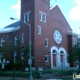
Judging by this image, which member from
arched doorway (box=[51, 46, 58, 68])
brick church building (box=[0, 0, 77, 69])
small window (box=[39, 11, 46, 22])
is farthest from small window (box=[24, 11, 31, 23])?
arched doorway (box=[51, 46, 58, 68])

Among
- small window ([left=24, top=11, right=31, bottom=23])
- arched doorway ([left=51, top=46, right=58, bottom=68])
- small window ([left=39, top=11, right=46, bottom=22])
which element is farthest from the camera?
arched doorway ([left=51, top=46, right=58, bottom=68])

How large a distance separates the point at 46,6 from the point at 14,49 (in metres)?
15.9

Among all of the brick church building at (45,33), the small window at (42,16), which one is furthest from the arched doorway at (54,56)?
the small window at (42,16)

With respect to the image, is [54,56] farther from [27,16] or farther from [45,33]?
[27,16]

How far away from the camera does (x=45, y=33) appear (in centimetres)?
4094

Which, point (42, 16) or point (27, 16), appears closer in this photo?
point (27, 16)

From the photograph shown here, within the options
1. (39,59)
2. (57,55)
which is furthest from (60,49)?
(39,59)

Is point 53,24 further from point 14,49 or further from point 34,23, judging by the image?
point 14,49

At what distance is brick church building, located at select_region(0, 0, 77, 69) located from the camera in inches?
1516

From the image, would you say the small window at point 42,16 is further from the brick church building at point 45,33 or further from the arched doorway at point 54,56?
the arched doorway at point 54,56

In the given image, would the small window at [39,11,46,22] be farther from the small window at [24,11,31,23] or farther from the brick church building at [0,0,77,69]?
the small window at [24,11,31,23]

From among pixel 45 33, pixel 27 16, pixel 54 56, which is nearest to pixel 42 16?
pixel 27 16

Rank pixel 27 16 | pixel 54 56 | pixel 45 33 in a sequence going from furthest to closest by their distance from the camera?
pixel 54 56
pixel 45 33
pixel 27 16

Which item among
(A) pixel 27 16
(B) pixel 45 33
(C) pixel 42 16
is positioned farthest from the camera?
(B) pixel 45 33
